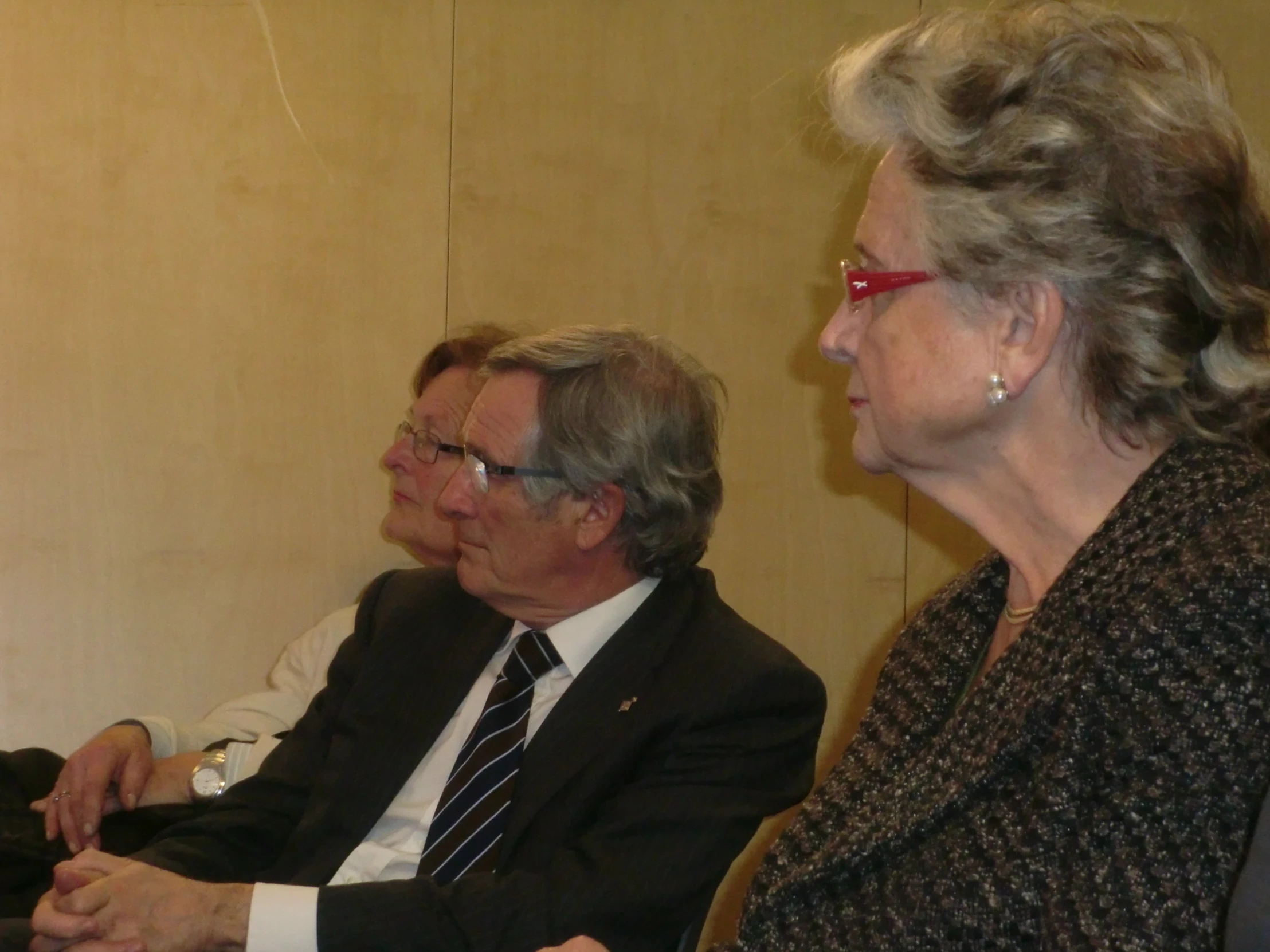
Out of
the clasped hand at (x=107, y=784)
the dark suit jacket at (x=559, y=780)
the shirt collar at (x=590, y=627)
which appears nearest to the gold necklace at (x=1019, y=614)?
the dark suit jacket at (x=559, y=780)

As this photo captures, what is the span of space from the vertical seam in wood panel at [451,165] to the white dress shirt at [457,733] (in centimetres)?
140

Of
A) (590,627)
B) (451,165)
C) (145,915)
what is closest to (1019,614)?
(590,627)

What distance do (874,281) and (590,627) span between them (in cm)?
88

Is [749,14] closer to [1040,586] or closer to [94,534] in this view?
[94,534]

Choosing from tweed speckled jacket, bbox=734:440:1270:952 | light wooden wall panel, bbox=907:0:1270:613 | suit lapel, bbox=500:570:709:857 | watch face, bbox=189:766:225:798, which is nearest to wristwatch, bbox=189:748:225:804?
watch face, bbox=189:766:225:798

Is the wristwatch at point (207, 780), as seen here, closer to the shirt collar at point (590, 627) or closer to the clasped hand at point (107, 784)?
the clasped hand at point (107, 784)

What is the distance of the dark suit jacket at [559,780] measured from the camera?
5.90 feet

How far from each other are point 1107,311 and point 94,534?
2.67m

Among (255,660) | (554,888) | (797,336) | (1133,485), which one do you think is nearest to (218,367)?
(255,660)

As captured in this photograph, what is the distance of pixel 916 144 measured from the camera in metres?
1.41

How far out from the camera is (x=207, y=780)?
2383mm

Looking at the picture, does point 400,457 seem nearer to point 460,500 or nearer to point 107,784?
point 460,500

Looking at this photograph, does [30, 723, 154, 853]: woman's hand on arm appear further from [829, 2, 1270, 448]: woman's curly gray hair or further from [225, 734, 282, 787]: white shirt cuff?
[829, 2, 1270, 448]: woman's curly gray hair

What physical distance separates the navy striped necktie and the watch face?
22.1 inches
